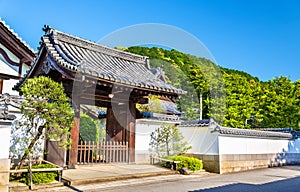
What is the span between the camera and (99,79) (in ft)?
25.6

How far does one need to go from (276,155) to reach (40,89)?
12.1 meters

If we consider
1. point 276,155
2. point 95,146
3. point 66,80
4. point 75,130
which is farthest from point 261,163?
point 66,80

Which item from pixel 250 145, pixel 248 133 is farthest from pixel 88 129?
pixel 250 145

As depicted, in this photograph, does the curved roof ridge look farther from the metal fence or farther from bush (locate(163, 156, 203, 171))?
bush (locate(163, 156, 203, 171))

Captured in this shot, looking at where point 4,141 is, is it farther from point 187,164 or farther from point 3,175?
point 187,164

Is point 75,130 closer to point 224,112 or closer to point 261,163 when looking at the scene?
point 261,163

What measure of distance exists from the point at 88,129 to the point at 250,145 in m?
7.43

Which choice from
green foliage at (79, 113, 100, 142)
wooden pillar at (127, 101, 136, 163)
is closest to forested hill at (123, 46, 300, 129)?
green foliage at (79, 113, 100, 142)

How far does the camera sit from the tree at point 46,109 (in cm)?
621

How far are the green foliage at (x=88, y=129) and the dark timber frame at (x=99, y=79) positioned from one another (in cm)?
170

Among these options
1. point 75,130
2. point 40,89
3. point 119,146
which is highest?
point 40,89

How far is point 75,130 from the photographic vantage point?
8578 millimetres

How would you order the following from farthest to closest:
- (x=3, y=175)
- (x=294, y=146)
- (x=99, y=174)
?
(x=294, y=146) → (x=99, y=174) → (x=3, y=175)

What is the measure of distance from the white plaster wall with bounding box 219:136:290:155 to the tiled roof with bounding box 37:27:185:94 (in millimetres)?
3081
